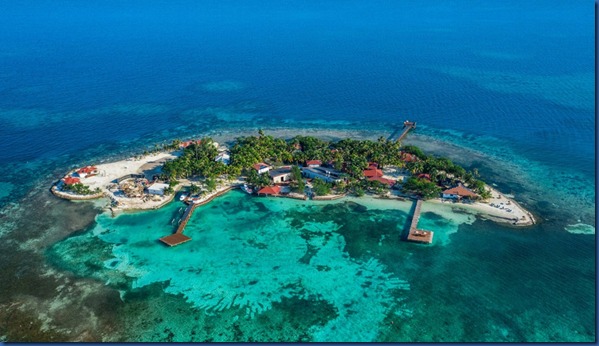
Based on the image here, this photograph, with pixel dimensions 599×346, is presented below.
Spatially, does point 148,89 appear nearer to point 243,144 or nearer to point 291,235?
point 243,144

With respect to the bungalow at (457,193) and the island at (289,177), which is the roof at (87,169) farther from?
the bungalow at (457,193)

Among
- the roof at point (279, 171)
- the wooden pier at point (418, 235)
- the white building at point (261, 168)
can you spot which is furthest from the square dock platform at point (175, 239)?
the wooden pier at point (418, 235)

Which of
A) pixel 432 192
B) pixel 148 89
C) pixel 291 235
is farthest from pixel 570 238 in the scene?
pixel 148 89

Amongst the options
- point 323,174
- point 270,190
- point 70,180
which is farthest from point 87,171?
point 323,174

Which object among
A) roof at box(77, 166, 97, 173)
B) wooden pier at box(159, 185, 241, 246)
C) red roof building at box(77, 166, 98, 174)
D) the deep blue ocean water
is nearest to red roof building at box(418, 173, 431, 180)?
the deep blue ocean water

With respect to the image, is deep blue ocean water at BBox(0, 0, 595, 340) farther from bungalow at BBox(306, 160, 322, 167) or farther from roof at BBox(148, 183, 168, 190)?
bungalow at BBox(306, 160, 322, 167)

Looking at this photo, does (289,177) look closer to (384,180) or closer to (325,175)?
(325,175)

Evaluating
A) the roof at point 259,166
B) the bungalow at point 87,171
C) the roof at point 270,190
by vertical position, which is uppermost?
the roof at point 259,166
